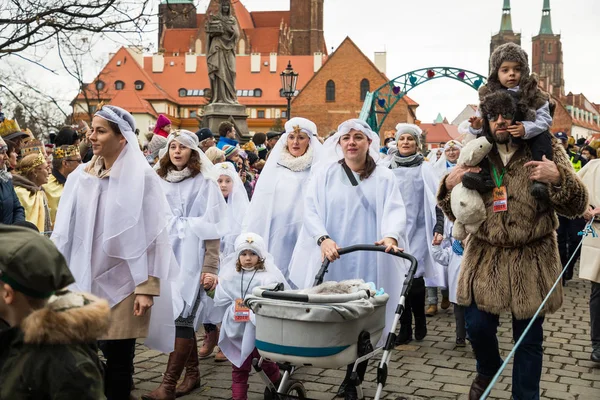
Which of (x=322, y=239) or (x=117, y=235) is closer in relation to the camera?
(x=117, y=235)

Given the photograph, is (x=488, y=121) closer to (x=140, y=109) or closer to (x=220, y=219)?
(x=220, y=219)

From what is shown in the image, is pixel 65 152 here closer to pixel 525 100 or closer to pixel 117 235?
pixel 117 235

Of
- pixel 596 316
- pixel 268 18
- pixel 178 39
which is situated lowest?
pixel 596 316

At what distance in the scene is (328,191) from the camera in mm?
6152

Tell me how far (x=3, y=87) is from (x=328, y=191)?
7.28m

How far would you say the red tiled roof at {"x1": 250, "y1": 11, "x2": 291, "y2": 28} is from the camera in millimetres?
104188

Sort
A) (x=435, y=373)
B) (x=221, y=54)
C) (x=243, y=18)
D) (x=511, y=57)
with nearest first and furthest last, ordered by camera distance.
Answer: (x=511, y=57) → (x=435, y=373) → (x=221, y=54) → (x=243, y=18)

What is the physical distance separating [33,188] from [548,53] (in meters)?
162

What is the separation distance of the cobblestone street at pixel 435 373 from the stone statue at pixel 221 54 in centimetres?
1090

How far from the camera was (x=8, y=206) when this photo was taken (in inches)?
236

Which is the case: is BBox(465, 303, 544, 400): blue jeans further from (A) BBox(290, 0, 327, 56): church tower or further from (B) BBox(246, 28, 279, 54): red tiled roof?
(B) BBox(246, 28, 279, 54): red tiled roof

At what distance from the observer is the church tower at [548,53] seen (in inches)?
6137

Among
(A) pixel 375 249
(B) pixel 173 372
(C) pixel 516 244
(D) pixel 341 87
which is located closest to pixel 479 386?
(C) pixel 516 244

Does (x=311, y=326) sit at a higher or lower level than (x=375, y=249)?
lower
